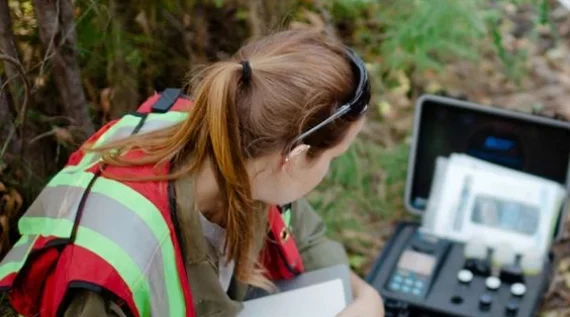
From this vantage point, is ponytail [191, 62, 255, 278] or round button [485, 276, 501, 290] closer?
ponytail [191, 62, 255, 278]

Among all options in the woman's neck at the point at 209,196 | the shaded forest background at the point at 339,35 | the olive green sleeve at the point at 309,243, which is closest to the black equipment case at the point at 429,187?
the shaded forest background at the point at 339,35

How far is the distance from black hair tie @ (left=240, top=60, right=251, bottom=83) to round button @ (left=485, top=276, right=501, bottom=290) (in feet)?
3.76

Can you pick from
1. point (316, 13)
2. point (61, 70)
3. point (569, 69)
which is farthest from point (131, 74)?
point (569, 69)

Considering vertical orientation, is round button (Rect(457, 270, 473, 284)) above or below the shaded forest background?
below

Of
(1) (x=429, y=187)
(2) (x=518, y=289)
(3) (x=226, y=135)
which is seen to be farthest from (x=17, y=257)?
(1) (x=429, y=187)

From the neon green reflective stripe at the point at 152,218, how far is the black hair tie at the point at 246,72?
0.26m

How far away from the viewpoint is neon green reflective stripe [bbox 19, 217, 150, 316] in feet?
4.83

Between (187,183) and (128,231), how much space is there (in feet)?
0.46

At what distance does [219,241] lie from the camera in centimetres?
174

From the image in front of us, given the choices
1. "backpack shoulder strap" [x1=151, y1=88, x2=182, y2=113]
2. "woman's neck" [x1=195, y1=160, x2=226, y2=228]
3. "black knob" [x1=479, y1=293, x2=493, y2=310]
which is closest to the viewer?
"woman's neck" [x1=195, y1=160, x2=226, y2=228]

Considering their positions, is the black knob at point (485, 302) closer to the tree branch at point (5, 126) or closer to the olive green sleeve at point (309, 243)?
the olive green sleeve at point (309, 243)

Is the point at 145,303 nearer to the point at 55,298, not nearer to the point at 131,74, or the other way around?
the point at 55,298

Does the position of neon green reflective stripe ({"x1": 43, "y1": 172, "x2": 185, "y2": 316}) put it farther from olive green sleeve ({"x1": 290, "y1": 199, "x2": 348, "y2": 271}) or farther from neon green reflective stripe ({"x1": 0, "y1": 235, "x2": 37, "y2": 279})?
olive green sleeve ({"x1": 290, "y1": 199, "x2": 348, "y2": 271})

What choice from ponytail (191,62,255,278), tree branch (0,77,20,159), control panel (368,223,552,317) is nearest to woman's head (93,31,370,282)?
ponytail (191,62,255,278)
